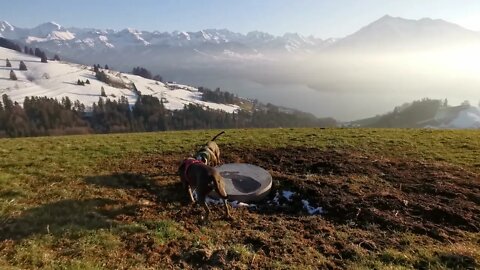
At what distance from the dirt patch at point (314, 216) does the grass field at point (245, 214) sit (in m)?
0.04

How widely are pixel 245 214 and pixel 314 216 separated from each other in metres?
2.53

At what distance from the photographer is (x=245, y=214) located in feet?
43.1

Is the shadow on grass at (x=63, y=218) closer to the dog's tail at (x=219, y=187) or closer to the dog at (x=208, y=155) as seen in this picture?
the dog's tail at (x=219, y=187)

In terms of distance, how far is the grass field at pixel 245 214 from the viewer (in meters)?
9.75

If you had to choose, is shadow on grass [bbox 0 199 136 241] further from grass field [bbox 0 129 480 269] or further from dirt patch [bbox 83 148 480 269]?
dirt patch [bbox 83 148 480 269]

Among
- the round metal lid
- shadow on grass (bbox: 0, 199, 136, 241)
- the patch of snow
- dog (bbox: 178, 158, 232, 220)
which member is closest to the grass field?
shadow on grass (bbox: 0, 199, 136, 241)

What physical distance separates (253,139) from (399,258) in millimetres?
16568

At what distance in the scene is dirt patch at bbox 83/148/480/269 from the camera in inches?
397

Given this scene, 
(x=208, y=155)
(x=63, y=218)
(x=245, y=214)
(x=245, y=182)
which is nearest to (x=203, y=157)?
(x=208, y=155)

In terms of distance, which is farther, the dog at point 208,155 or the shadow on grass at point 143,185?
the dog at point 208,155

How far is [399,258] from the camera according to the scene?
33.1 feet

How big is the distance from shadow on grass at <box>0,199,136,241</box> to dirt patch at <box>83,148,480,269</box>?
57 centimetres

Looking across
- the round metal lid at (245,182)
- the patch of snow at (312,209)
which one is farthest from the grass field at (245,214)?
the round metal lid at (245,182)

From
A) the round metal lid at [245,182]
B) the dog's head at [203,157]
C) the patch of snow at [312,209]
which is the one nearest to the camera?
the patch of snow at [312,209]
